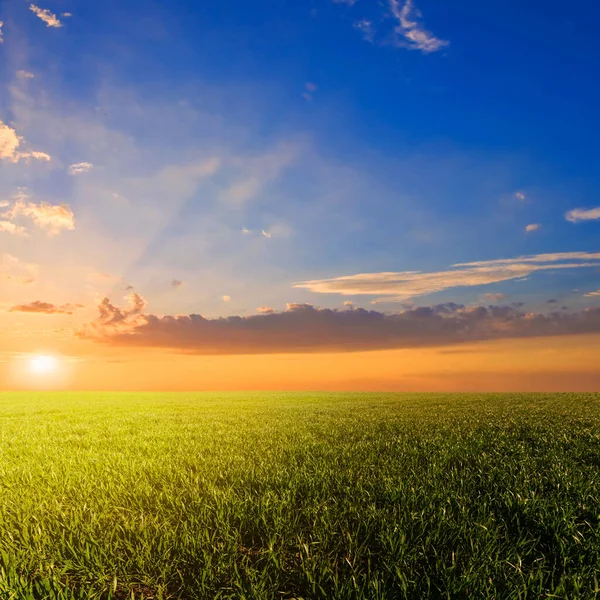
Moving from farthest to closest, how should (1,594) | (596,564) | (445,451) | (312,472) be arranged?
(445,451) < (312,472) < (596,564) < (1,594)

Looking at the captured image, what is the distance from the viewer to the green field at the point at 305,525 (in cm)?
404

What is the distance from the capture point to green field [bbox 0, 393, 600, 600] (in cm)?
404

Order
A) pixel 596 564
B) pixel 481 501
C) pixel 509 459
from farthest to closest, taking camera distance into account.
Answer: pixel 509 459, pixel 481 501, pixel 596 564

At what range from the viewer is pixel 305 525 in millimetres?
5145

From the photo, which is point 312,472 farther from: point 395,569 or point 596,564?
point 596,564

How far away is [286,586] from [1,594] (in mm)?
2571

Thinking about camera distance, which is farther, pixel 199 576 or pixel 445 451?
pixel 445 451

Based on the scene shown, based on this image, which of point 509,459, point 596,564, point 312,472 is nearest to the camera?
point 596,564

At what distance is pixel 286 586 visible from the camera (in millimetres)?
4051

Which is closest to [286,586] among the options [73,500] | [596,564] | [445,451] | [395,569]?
[395,569]

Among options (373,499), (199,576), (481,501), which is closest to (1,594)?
(199,576)

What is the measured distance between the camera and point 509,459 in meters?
8.84

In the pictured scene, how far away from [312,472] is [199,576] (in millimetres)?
3475

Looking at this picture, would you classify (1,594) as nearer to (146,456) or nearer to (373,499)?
(373,499)
